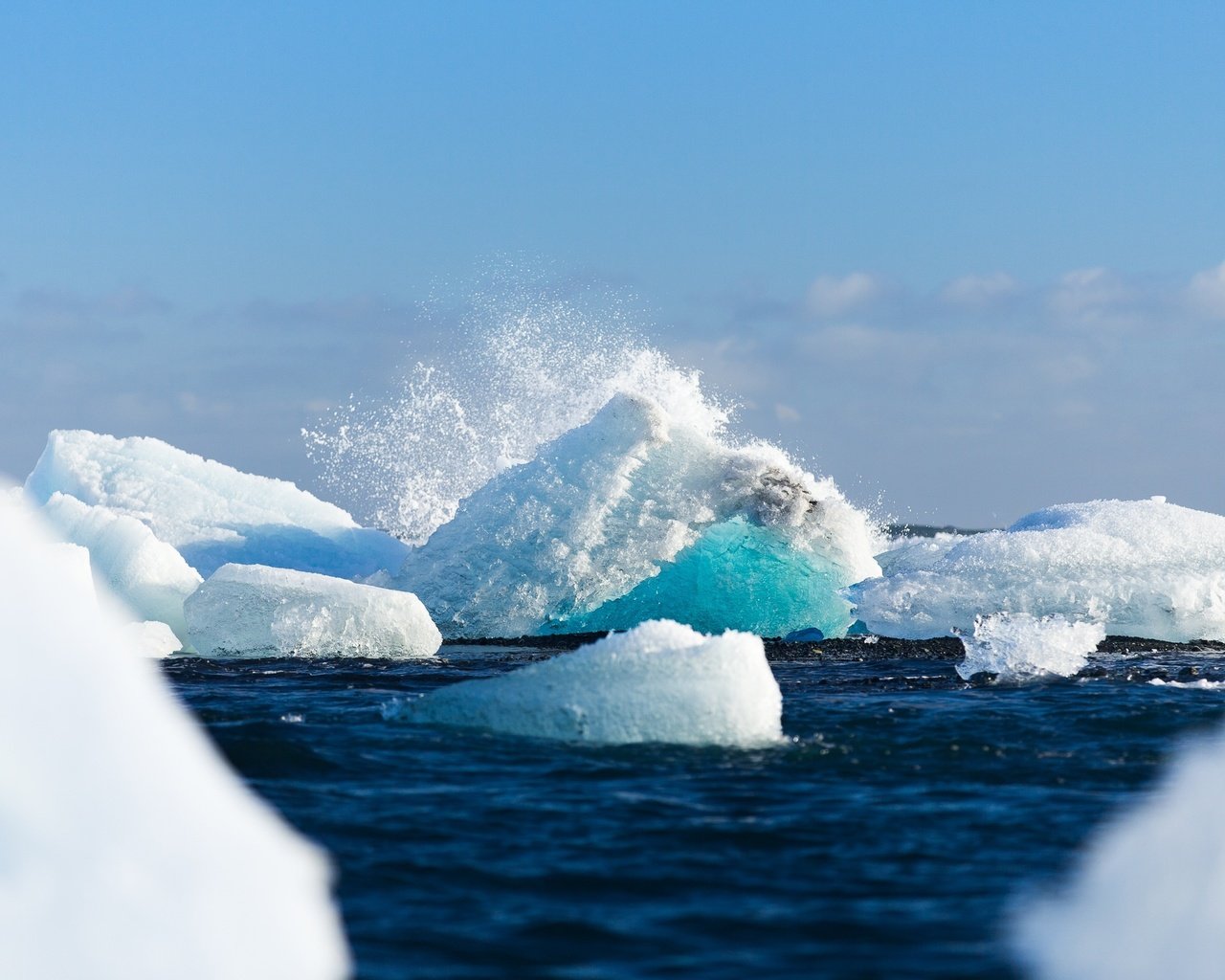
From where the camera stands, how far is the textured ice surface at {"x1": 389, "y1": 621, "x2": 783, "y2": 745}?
35.4 ft

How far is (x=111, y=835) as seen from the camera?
5656 millimetres

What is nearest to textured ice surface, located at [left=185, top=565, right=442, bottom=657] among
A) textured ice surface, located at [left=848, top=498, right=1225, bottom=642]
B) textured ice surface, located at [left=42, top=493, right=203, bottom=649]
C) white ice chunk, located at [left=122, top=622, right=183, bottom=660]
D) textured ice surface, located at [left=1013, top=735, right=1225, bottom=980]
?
white ice chunk, located at [left=122, top=622, right=183, bottom=660]

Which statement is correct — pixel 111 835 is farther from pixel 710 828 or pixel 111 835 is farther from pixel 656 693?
pixel 656 693

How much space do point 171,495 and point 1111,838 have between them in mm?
21446

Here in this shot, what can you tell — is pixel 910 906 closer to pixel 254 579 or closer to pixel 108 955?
pixel 108 955

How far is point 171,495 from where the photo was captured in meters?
26.7

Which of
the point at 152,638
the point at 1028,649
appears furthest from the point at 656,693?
the point at 152,638

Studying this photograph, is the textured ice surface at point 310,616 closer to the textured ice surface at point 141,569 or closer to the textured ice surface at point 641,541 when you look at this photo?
the textured ice surface at point 141,569

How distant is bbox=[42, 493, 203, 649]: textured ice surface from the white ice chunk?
13.8 inches

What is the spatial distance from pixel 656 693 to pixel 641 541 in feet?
36.8

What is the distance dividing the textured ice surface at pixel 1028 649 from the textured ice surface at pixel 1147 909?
8875 millimetres

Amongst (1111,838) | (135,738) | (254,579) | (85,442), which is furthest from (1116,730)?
(85,442)

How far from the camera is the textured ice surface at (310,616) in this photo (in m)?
19.2

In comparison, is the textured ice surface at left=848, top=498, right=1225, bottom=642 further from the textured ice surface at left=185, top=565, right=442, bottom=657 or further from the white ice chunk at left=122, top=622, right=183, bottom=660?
the white ice chunk at left=122, top=622, right=183, bottom=660
